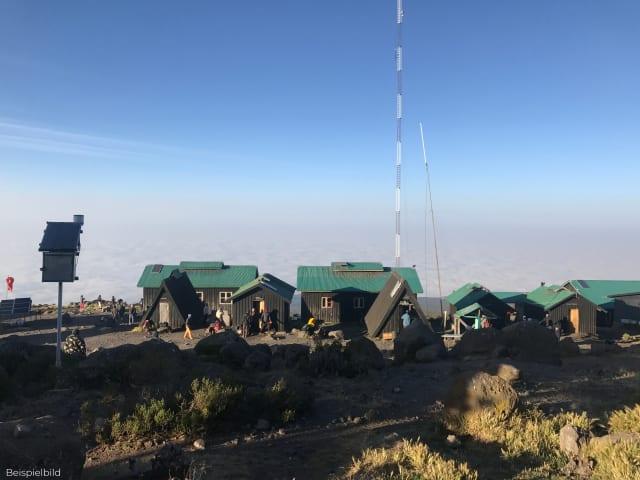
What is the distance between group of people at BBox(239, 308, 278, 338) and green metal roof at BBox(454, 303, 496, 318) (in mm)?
12702

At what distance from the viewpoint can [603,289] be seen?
39.4 meters

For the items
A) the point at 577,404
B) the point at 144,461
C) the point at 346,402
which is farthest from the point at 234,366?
the point at 577,404

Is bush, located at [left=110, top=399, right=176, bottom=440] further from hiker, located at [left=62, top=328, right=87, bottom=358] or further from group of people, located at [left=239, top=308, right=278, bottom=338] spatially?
group of people, located at [left=239, top=308, right=278, bottom=338]

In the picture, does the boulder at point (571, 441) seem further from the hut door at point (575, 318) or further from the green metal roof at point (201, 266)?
the green metal roof at point (201, 266)

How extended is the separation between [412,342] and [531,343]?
4.93 metres

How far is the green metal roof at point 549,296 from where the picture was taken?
115ft

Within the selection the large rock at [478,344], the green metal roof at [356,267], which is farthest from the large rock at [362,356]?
the green metal roof at [356,267]

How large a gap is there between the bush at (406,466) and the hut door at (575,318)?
104 ft

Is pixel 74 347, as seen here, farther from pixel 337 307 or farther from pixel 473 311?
pixel 473 311

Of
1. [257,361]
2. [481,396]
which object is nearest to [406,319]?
[257,361]

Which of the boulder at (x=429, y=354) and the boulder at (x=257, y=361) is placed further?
the boulder at (x=429, y=354)

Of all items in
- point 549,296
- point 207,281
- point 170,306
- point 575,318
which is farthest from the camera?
point 207,281

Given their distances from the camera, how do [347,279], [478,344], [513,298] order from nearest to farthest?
1. [478,344]
2. [347,279]
3. [513,298]

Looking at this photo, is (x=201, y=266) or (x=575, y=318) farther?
(x=201, y=266)
